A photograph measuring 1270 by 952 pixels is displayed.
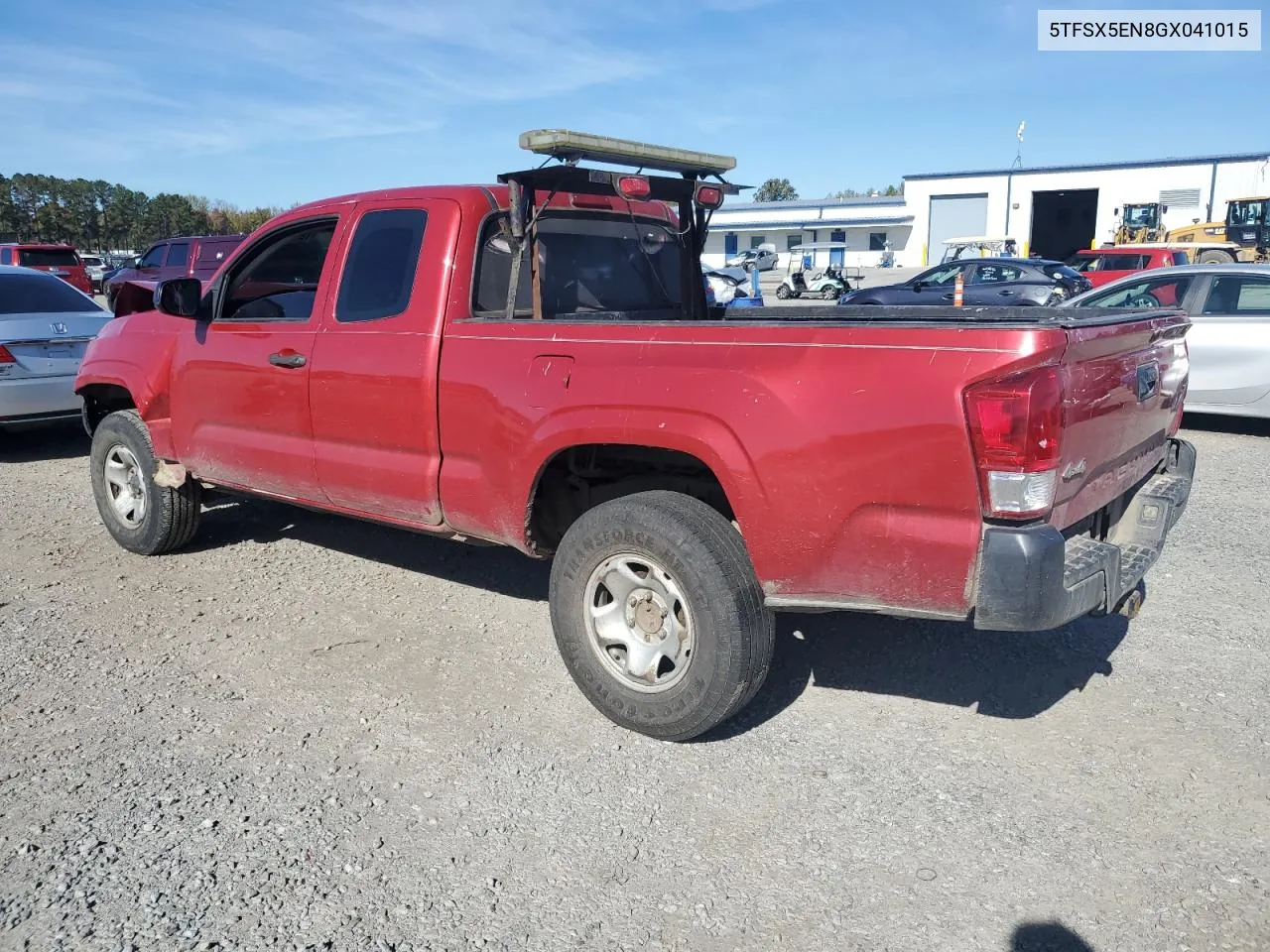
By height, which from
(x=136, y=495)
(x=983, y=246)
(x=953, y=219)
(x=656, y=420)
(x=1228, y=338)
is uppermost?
(x=953, y=219)

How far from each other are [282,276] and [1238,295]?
8.42 m

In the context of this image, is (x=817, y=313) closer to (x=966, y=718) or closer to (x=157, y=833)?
(x=966, y=718)

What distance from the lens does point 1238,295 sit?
923 centimetres

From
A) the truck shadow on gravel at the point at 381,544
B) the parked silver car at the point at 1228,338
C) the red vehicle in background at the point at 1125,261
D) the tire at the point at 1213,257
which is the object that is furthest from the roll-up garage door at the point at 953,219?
the truck shadow on gravel at the point at 381,544

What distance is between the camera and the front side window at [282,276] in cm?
495

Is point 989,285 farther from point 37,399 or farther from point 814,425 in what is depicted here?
point 814,425

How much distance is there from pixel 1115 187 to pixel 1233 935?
53119mm

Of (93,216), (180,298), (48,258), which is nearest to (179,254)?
(48,258)

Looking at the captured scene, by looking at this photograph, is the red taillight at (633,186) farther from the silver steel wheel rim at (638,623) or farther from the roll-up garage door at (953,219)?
the roll-up garage door at (953,219)

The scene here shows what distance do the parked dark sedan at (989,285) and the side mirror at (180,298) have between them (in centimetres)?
1347

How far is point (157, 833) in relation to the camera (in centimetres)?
310

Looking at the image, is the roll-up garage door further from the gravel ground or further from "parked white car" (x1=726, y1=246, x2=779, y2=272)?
the gravel ground


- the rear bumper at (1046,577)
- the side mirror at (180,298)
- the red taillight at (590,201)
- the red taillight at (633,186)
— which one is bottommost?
the rear bumper at (1046,577)

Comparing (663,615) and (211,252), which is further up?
(211,252)
